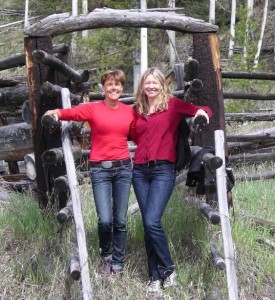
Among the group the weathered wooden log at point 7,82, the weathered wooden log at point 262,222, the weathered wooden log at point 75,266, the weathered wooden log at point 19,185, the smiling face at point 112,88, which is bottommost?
the weathered wooden log at point 19,185

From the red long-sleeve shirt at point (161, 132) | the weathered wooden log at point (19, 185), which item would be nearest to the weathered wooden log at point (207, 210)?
the red long-sleeve shirt at point (161, 132)

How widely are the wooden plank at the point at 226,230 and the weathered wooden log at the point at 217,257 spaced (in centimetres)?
3

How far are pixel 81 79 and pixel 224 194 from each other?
235cm

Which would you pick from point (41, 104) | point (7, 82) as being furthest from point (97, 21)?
point (7, 82)

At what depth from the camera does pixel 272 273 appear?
4457 millimetres

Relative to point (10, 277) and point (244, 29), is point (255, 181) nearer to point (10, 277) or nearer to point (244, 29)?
point (10, 277)

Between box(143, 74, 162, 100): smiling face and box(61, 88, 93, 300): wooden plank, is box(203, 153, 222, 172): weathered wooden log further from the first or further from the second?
box(61, 88, 93, 300): wooden plank

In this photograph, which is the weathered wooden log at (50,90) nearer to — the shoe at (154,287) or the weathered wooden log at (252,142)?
the shoe at (154,287)

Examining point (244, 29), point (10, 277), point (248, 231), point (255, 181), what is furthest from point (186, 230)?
point (244, 29)

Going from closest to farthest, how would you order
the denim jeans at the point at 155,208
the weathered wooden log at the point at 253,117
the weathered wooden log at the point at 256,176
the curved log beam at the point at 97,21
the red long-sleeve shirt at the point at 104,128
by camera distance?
the denim jeans at the point at 155,208
the red long-sleeve shirt at the point at 104,128
the curved log beam at the point at 97,21
the weathered wooden log at the point at 256,176
the weathered wooden log at the point at 253,117

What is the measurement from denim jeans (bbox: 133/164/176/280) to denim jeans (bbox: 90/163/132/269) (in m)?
0.11

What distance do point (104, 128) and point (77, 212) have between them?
677 mm

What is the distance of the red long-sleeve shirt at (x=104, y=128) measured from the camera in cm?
421

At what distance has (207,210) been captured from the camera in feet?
13.8
